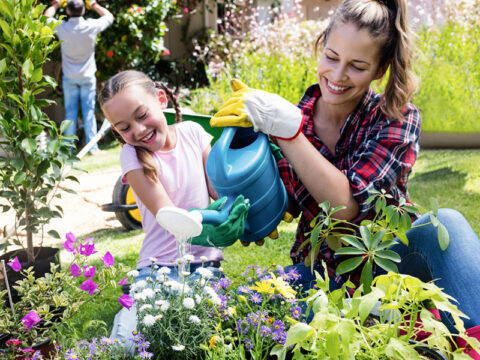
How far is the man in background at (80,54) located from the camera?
5109mm

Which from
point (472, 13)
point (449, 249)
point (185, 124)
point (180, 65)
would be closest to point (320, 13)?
point (180, 65)

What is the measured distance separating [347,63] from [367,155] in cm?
26

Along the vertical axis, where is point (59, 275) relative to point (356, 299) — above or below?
below

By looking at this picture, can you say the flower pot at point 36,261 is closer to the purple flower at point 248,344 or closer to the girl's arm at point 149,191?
the girl's arm at point 149,191

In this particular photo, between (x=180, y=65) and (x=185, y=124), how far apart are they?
5.85m

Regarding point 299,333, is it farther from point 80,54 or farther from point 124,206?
point 80,54

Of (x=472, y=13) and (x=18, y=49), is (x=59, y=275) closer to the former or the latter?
(x=18, y=49)

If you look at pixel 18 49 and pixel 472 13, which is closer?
pixel 18 49

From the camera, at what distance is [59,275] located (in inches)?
50.6

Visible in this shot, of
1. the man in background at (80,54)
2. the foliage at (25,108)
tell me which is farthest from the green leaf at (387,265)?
the man in background at (80,54)

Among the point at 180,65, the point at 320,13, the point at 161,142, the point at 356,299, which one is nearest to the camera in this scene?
the point at 356,299

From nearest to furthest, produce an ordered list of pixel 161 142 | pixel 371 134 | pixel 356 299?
pixel 356 299
pixel 371 134
pixel 161 142

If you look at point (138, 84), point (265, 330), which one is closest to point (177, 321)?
point (265, 330)

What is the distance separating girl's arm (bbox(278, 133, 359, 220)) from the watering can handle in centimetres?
22
